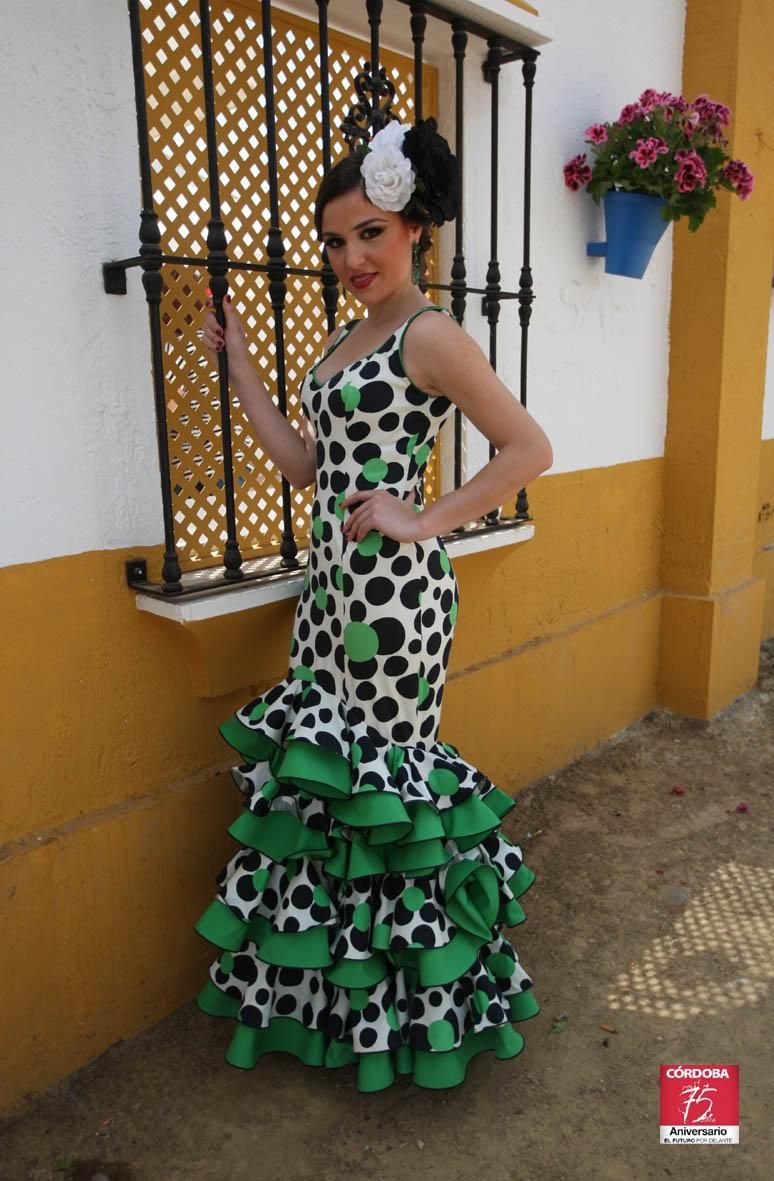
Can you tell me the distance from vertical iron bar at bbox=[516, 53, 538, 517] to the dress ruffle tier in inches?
50.0

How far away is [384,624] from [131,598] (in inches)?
23.9

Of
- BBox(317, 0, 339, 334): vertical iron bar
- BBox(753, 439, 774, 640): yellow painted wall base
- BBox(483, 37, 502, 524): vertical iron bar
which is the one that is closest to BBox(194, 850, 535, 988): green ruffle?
BBox(483, 37, 502, 524): vertical iron bar

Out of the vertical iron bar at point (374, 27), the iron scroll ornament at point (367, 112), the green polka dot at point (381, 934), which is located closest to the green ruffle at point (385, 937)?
the green polka dot at point (381, 934)

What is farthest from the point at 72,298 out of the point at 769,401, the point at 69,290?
the point at 769,401

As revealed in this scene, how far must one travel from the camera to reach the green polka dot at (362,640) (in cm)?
215

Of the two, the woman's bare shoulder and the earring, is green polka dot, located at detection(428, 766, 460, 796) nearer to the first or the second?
the woman's bare shoulder

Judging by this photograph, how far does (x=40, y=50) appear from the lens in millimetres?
1953

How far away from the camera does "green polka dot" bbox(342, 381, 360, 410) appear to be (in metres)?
2.07

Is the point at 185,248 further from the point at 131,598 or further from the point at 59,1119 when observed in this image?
the point at 59,1119

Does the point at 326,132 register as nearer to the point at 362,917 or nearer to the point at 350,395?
the point at 350,395

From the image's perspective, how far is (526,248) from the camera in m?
3.18

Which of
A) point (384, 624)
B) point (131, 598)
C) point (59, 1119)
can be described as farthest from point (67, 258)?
point (59, 1119)

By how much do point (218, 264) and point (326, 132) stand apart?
512 mm

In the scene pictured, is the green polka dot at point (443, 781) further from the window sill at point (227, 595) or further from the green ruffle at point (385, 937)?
the window sill at point (227, 595)
